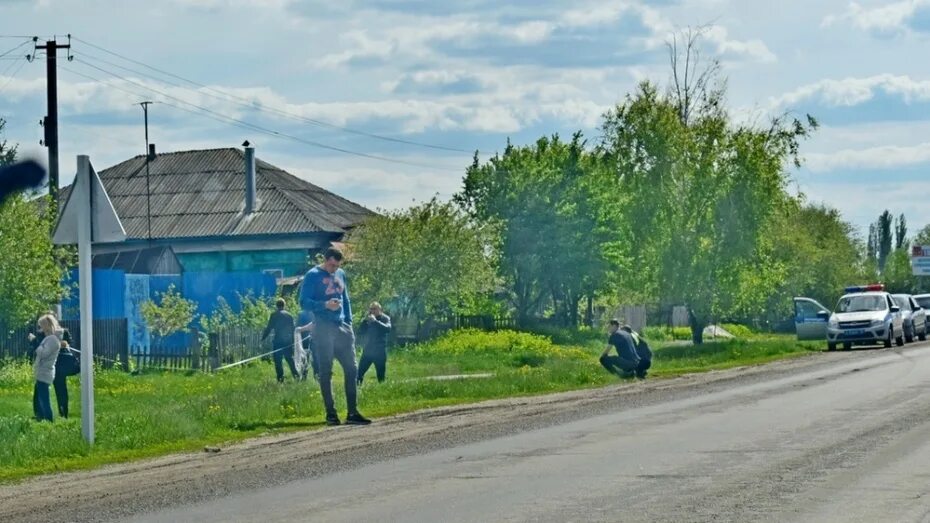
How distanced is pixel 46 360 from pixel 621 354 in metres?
12.1

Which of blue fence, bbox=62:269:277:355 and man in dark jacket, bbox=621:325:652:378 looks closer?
man in dark jacket, bbox=621:325:652:378

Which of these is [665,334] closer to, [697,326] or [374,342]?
[697,326]

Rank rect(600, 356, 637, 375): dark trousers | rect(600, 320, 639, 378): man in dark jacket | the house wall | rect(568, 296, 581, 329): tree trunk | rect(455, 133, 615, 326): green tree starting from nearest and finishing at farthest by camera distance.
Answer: rect(600, 320, 639, 378): man in dark jacket → rect(600, 356, 637, 375): dark trousers → rect(455, 133, 615, 326): green tree → rect(568, 296, 581, 329): tree trunk → the house wall

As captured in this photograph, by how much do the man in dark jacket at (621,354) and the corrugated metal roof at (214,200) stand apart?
34654 mm

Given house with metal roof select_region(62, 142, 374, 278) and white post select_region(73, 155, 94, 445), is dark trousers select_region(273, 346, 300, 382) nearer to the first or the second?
white post select_region(73, 155, 94, 445)

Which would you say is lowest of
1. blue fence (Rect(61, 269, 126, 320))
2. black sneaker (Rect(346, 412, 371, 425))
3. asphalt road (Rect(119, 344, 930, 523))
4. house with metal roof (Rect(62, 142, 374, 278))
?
asphalt road (Rect(119, 344, 930, 523))

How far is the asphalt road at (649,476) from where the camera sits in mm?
9500

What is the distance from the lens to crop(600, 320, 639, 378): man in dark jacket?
27.8m

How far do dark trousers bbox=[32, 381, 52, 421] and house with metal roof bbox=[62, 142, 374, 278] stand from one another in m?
40.1

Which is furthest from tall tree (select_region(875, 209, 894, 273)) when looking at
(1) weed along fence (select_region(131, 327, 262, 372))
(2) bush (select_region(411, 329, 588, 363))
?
(1) weed along fence (select_region(131, 327, 262, 372))

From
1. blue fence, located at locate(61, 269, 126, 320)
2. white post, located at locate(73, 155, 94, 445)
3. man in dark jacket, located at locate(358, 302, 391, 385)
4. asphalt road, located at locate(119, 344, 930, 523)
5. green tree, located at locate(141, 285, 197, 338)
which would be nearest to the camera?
asphalt road, located at locate(119, 344, 930, 523)

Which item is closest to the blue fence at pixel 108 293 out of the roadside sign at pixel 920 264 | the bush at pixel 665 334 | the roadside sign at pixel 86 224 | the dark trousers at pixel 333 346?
the dark trousers at pixel 333 346

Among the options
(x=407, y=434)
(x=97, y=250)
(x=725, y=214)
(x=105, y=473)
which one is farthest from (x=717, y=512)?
(x=97, y=250)

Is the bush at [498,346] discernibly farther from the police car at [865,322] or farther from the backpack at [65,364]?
the backpack at [65,364]
